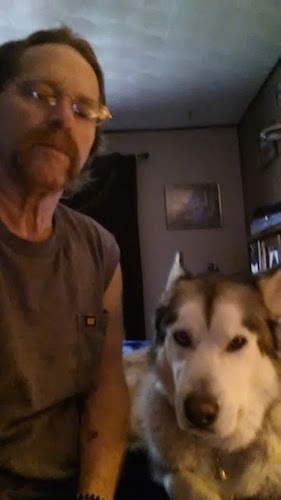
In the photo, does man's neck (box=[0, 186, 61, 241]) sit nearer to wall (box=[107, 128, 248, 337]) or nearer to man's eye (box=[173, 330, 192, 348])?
man's eye (box=[173, 330, 192, 348])

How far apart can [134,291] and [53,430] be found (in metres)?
3.86

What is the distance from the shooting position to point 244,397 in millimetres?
1060

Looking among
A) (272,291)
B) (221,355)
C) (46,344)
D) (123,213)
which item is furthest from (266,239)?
(46,344)

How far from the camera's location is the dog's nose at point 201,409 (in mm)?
990

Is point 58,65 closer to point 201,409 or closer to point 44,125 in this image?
point 44,125

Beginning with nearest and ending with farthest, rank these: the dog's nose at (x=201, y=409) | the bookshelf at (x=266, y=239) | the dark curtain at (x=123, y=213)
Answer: the dog's nose at (x=201, y=409) → the bookshelf at (x=266, y=239) → the dark curtain at (x=123, y=213)

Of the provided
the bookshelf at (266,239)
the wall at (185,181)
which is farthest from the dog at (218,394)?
the wall at (185,181)

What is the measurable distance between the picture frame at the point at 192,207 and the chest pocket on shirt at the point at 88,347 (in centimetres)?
400

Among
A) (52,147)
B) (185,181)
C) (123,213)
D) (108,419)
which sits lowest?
(108,419)

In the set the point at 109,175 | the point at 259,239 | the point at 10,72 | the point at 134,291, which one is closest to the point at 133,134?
the point at 109,175

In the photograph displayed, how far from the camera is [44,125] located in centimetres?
107

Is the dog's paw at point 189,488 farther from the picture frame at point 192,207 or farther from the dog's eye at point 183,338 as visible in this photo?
the picture frame at point 192,207

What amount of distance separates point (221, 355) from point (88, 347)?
0.23 meters

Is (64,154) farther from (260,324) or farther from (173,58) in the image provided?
(173,58)
